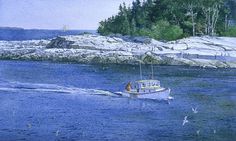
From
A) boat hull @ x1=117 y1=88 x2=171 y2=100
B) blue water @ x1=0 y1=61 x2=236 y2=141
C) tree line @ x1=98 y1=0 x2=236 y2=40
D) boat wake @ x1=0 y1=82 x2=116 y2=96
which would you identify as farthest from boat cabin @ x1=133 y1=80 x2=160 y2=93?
tree line @ x1=98 y1=0 x2=236 y2=40

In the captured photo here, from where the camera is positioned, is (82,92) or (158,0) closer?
(82,92)

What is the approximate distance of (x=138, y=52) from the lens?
94.4 metres

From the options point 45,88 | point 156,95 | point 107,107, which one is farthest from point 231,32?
point 107,107

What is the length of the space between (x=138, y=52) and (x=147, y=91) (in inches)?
1449

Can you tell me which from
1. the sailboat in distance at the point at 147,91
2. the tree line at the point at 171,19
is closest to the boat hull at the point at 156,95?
the sailboat in distance at the point at 147,91

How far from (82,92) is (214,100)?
1262 cm

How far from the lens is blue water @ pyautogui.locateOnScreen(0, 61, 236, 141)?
40.5 meters

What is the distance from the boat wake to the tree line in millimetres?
50153

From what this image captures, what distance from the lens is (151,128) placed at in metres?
42.2

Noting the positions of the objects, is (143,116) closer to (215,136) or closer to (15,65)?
(215,136)

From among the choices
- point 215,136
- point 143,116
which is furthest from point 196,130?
point 143,116

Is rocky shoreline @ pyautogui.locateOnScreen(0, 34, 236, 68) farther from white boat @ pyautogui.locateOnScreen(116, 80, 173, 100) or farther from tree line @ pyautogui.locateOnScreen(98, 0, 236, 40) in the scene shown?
white boat @ pyautogui.locateOnScreen(116, 80, 173, 100)

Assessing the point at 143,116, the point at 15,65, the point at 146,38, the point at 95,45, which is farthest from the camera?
the point at 146,38

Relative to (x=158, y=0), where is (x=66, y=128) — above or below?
below
